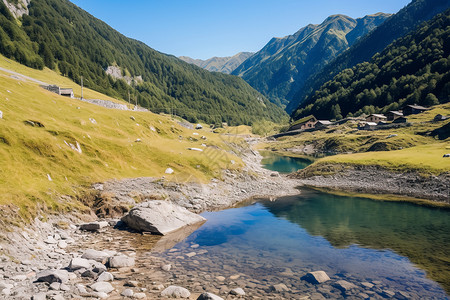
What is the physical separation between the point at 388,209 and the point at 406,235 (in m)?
12.9

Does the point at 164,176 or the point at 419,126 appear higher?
the point at 419,126

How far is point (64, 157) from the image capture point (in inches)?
1357

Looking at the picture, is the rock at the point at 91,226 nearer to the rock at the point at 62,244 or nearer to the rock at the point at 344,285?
the rock at the point at 62,244

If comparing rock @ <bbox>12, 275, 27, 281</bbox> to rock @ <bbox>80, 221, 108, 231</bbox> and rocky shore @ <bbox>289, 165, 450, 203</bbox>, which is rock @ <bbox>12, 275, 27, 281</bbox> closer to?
rock @ <bbox>80, 221, 108, 231</bbox>

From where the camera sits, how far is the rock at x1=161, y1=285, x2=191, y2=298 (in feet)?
51.5

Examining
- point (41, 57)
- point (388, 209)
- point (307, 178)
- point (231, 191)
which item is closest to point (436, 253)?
point (388, 209)

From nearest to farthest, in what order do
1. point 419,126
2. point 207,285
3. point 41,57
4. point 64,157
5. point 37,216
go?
point 207,285
point 37,216
point 64,157
point 419,126
point 41,57

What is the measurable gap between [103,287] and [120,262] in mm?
3743

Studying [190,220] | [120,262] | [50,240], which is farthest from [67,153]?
[120,262]

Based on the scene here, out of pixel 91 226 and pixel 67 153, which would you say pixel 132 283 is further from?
pixel 67 153

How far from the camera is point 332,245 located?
86.3 ft

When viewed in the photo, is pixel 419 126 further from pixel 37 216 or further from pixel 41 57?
pixel 41 57

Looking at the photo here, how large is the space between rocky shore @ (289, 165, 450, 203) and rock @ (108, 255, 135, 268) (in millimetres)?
48502

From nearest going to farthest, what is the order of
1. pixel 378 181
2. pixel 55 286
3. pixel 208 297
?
pixel 208 297 < pixel 55 286 < pixel 378 181
